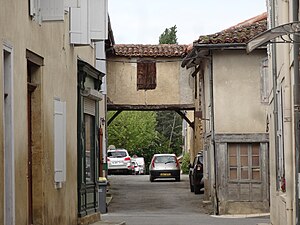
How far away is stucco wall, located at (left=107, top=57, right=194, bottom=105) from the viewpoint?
37625 mm

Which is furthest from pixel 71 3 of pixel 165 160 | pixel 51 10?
pixel 165 160

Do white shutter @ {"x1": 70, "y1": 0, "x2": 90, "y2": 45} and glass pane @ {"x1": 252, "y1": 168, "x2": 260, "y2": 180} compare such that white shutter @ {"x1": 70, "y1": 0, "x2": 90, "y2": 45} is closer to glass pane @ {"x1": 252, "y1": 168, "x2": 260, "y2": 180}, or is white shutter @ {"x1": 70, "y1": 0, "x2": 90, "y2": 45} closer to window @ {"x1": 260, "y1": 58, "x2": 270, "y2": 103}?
window @ {"x1": 260, "y1": 58, "x2": 270, "y2": 103}

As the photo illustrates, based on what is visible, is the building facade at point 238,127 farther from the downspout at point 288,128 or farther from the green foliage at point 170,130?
the green foliage at point 170,130

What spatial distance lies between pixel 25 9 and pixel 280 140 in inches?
256

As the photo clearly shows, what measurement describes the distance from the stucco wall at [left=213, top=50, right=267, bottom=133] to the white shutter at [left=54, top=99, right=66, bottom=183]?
11.8 meters

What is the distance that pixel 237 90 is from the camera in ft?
92.6

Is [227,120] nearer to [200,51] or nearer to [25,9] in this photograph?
[200,51]

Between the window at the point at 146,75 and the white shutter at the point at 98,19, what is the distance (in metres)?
17.7

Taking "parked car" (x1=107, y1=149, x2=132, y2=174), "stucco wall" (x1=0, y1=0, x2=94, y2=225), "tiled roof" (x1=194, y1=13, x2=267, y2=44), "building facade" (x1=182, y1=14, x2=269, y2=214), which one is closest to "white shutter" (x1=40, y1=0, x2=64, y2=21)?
"stucco wall" (x1=0, y1=0, x2=94, y2=225)

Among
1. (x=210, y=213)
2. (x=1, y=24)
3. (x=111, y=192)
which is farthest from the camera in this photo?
(x=111, y=192)

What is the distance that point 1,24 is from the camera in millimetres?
12219

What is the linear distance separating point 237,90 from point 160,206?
500cm

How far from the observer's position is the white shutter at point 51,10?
591 inches

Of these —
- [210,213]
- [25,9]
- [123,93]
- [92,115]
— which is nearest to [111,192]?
[123,93]
